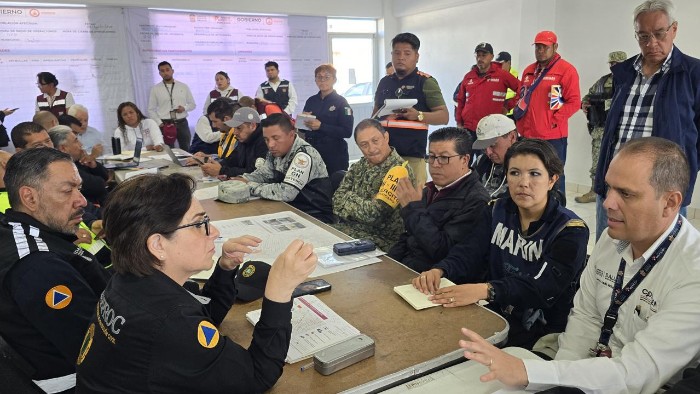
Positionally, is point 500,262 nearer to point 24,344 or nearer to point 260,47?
point 24,344

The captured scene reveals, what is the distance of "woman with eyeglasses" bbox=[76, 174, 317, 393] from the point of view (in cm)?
98

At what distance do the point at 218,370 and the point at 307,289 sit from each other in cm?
64

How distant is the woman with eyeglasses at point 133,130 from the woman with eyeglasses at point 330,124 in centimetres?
190

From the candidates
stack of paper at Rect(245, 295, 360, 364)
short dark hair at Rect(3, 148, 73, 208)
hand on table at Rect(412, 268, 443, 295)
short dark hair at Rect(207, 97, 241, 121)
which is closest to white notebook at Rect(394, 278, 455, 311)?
hand on table at Rect(412, 268, 443, 295)

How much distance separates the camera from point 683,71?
2.34 meters

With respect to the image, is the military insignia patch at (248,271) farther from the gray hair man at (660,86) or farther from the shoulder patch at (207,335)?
the gray hair man at (660,86)

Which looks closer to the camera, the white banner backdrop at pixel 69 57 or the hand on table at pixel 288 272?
the hand on table at pixel 288 272

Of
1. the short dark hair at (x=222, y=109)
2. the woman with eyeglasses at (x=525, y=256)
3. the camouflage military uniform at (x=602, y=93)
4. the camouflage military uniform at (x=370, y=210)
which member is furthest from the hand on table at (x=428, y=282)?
the camouflage military uniform at (x=602, y=93)

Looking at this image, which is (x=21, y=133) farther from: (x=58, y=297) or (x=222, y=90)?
(x=222, y=90)

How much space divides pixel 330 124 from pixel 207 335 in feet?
12.4

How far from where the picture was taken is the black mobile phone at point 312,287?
162 centimetres

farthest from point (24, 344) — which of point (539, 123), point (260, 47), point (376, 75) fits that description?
point (376, 75)

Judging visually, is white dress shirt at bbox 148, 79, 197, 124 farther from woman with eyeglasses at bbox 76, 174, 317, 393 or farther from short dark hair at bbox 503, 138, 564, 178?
woman with eyeglasses at bbox 76, 174, 317, 393

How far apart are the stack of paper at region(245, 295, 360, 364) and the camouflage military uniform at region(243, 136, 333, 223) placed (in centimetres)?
152
